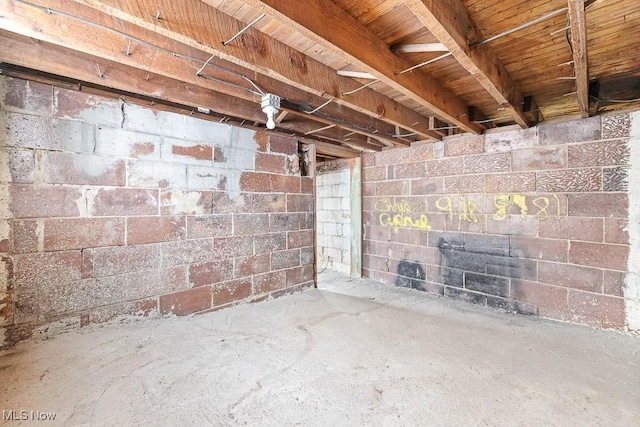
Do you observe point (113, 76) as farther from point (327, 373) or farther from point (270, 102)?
point (327, 373)

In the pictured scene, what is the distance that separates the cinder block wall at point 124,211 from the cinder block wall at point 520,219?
177 cm

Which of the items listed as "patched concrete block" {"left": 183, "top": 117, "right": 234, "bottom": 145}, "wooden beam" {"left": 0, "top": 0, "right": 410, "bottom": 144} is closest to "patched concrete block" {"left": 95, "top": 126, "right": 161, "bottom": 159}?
"patched concrete block" {"left": 183, "top": 117, "right": 234, "bottom": 145}

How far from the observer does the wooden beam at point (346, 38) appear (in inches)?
49.2

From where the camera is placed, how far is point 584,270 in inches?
100

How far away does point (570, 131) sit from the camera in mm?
2604

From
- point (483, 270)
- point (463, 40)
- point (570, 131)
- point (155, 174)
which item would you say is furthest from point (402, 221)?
point (155, 174)

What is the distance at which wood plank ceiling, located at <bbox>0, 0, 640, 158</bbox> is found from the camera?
135 centimetres

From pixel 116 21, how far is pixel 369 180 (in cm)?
337

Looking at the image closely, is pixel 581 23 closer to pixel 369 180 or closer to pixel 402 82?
pixel 402 82

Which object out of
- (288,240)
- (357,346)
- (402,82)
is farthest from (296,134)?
(357,346)

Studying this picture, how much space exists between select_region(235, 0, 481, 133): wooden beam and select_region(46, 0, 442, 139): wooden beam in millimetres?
409

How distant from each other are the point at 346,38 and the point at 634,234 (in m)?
2.87

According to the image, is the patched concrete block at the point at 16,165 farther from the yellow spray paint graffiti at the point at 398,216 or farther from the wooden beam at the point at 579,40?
the yellow spray paint graffiti at the point at 398,216

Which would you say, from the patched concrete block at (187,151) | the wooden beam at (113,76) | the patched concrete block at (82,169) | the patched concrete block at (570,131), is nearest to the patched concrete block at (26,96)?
the wooden beam at (113,76)
